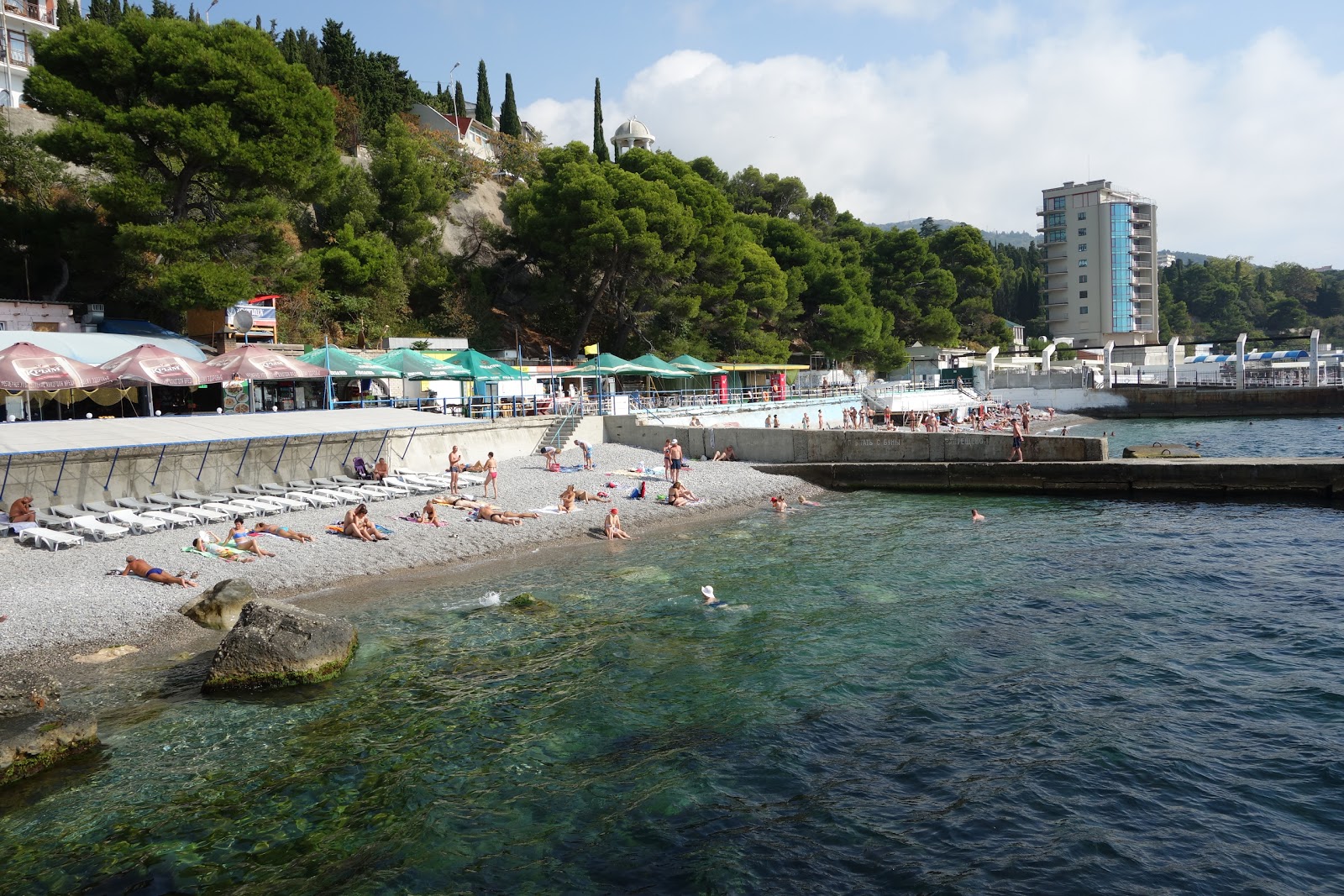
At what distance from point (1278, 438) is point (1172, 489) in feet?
78.2

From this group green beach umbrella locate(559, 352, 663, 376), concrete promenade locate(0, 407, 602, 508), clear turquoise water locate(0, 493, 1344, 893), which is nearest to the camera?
clear turquoise water locate(0, 493, 1344, 893)

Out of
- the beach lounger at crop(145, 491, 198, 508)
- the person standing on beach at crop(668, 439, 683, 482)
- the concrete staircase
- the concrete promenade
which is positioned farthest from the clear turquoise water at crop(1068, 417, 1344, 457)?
the beach lounger at crop(145, 491, 198, 508)

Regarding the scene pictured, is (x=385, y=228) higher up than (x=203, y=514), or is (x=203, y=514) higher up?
(x=385, y=228)

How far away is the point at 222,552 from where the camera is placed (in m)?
15.6

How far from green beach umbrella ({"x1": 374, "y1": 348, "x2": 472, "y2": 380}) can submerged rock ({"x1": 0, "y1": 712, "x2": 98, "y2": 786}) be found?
18436 mm

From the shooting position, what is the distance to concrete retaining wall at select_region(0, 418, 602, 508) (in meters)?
17.3

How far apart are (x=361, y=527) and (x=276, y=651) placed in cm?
748

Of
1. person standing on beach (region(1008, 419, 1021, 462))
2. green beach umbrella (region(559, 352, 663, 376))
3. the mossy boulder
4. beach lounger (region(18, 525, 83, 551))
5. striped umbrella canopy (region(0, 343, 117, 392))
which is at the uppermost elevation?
green beach umbrella (region(559, 352, 663, 376))

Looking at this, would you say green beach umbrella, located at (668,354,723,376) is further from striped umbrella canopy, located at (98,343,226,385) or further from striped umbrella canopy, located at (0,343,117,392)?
striped umbrella canopy, located at (0,343,117,392)

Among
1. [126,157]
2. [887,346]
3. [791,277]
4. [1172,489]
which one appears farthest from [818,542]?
[887,346]

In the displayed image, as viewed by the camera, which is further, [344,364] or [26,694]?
[344,364]

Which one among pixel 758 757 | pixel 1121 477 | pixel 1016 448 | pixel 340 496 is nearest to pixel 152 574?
pixel 340 496

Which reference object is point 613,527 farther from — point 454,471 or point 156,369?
point 156,369

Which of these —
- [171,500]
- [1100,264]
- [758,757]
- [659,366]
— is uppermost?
[1100,264]
